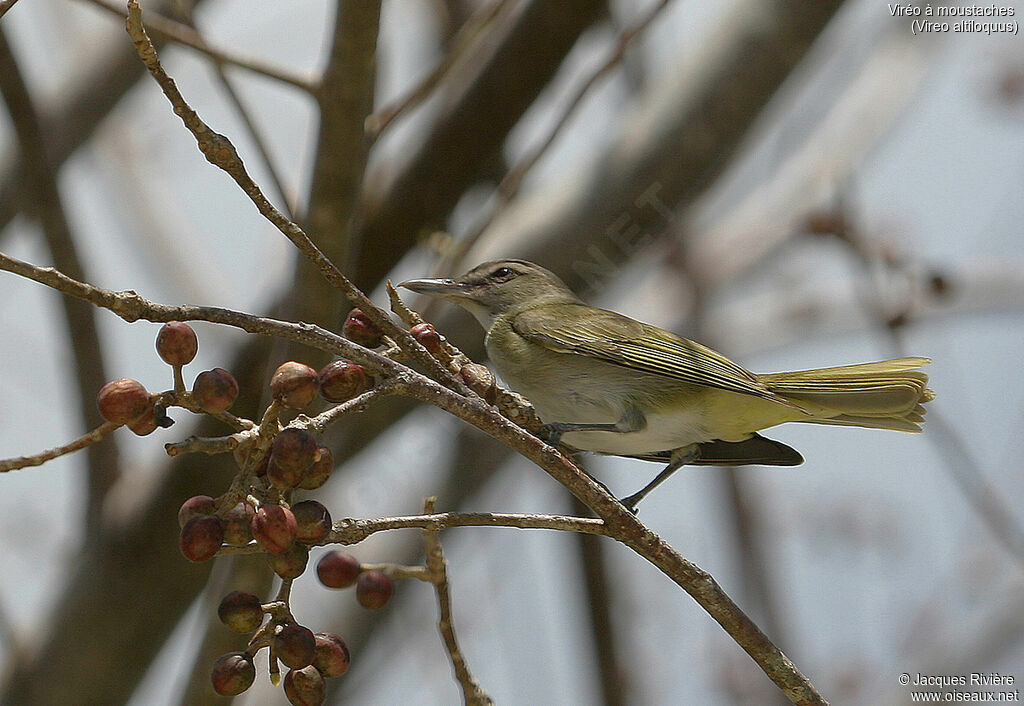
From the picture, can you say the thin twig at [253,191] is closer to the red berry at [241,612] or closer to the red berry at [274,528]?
the red berry at [274,528]

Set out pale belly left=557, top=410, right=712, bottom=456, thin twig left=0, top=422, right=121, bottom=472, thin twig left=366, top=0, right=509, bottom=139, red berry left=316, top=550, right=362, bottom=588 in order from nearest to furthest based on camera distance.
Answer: thin twig left=0, top=422, right=121, bottom=472 → red berry left=316, top=550, right=362, bottom=588 → thin twig left=366, top=0, right=509, bottom=139 → pale belly left=557, top=410, right=712, bottom=456

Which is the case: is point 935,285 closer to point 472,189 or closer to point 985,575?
point 472,189

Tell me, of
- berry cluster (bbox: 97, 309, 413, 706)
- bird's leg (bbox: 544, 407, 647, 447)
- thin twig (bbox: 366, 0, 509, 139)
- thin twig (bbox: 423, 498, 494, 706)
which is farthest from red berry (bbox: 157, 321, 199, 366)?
bird's leg (bbox: 544, 407, 647, 447)

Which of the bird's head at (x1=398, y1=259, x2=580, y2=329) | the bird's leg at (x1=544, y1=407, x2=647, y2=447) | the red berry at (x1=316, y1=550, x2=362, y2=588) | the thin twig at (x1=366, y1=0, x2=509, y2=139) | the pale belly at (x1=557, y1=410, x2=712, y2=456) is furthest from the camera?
the bird's head at (x1=398, y1=259, x2=580, y2=329)

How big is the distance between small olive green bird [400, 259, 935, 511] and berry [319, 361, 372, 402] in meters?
1.47

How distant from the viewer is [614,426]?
10.9ft

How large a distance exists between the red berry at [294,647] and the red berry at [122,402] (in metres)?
0.41

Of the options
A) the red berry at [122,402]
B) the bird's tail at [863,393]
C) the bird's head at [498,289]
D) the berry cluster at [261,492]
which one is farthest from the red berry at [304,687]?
the bird's head at [498,289]

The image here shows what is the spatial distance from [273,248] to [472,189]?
1266mm

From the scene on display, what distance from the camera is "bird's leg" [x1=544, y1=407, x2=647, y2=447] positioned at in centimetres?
307

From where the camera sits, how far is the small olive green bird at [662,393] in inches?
125

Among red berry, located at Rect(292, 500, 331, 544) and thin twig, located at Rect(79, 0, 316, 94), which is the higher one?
thin twig, located at Rect(79, 0, 316, 94)

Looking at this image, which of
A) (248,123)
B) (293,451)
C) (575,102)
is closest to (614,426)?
(575,102)

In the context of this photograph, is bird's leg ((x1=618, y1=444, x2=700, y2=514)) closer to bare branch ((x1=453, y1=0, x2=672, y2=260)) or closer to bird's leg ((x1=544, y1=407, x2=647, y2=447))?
bird's leg ((x1=544, y1=407, x2=647, y2=447))
